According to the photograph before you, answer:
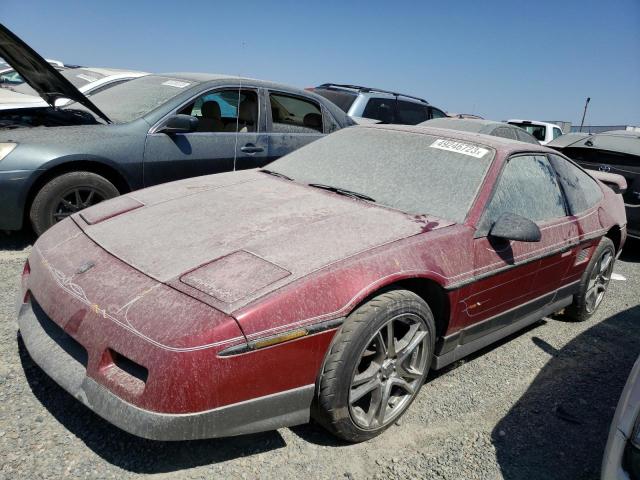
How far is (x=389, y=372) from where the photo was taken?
2359 millimetres

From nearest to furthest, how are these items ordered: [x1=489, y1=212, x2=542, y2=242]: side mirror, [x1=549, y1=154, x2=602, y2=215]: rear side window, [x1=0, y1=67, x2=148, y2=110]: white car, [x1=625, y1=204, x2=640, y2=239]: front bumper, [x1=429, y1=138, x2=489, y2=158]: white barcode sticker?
1. [x1=489, y1=212, x2=542, y2=242]: side mirror
2. [x1=429, y1=138, x2=489, y2=158]: white barcode sticker
3. [x1=549, y1=154, x2=602, y2=215]: rear side window
4. [x1=0, y1=67, x2=148, y2=110]: white car
5. [x1=625, y1=204, x2=640, y2=239]: front bumper

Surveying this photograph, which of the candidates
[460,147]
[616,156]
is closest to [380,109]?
[616,156]

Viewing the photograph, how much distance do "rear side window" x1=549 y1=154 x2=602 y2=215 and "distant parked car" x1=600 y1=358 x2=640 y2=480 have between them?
6.14ft

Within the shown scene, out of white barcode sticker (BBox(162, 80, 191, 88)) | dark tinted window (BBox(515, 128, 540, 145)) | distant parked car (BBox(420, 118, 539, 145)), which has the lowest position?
dark tinted window (BBox(515, 128, 540, 145))

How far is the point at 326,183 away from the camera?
316 cm

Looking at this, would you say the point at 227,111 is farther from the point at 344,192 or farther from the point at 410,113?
the point at 410,113

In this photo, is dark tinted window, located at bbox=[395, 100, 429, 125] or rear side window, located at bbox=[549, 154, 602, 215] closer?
rear side window, located at bbox=[549, 154, 602, 215]

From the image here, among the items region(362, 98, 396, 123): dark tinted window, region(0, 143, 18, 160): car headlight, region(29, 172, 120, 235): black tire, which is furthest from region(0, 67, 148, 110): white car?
region(362, 98, 396, 123): dark tinted window

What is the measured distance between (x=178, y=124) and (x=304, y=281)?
2902 mm

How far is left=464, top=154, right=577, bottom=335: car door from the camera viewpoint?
108 inches

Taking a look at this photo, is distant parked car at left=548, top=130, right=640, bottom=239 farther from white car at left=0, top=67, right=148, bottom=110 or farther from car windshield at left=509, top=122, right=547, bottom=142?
car windshield at left=509, top=122, right=547, bottom=142

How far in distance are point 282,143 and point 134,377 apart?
3.65 metres

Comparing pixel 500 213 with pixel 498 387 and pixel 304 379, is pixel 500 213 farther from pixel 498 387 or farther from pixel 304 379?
pixel 304 379

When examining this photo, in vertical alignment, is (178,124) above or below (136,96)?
below
